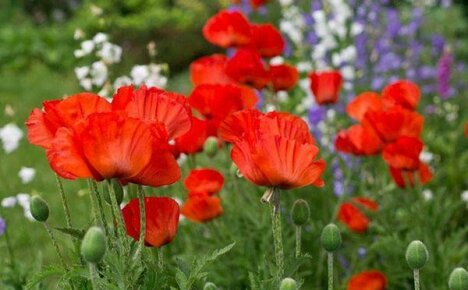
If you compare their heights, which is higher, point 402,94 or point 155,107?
point 155,107

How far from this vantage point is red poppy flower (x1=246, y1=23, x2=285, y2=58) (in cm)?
239

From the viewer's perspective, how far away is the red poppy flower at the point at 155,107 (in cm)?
134

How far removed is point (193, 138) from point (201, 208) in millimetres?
155

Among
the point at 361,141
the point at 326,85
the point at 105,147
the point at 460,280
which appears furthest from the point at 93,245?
the point at 326,85

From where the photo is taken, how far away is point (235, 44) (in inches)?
94.5

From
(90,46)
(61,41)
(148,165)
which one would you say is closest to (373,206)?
(90,46)

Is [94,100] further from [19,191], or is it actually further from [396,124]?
[19,191]

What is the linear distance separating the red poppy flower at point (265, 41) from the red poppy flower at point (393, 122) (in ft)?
1.35

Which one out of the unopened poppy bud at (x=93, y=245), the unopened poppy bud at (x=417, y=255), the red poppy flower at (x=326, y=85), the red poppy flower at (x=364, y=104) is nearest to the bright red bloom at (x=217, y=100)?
the red poppy flower at (x=364, y=104)

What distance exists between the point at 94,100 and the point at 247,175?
246 millimetres

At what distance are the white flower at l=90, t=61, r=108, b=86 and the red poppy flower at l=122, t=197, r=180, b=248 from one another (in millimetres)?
1064

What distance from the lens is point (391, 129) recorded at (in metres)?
2.07

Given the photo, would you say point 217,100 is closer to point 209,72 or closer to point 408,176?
point 209,72

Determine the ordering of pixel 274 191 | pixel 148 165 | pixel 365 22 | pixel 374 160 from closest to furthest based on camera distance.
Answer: pixel 148 165, pixel 274 191, pixel 374 160, pixel 365 22
